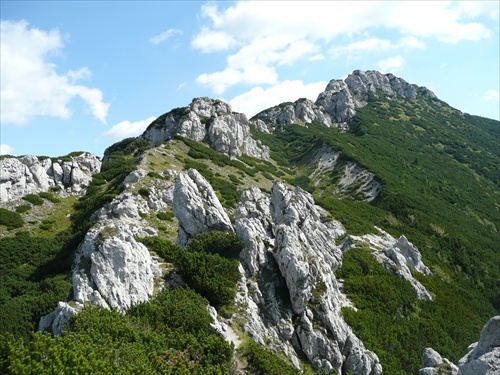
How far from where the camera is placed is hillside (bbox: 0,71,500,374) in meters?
19.4

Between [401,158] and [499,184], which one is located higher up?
[401,158]

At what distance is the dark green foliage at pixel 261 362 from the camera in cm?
1878

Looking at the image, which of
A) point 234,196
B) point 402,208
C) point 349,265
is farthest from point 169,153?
point 402,208

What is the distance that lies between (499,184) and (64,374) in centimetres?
12440

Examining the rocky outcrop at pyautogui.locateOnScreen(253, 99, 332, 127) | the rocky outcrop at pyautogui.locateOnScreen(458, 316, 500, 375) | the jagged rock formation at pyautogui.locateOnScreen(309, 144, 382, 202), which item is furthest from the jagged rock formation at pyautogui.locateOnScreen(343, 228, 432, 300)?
the rocky outcrop at pyautogui.locateOnScreen(253, 99, 332, 127)

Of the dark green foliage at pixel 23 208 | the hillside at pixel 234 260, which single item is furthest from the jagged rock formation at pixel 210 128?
the dark green foliage at pixel 23 208

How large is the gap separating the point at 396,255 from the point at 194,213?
32.3m

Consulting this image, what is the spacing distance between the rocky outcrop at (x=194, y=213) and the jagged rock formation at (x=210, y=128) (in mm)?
54339

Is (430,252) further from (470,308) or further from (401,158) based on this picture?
(401,158)

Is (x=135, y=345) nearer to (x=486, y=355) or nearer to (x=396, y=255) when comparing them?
(x=486, y=355)

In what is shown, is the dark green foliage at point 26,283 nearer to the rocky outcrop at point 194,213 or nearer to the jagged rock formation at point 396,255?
the rocky outcrop at point 194,213

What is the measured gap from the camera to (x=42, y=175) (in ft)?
197

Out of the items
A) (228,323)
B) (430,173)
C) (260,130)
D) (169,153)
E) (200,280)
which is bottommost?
(228,323)

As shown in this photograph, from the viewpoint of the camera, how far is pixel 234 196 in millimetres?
63312
